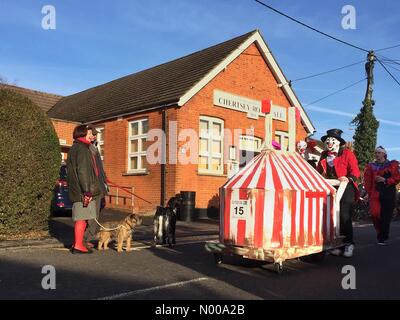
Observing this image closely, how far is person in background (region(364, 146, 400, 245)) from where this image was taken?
10219mm

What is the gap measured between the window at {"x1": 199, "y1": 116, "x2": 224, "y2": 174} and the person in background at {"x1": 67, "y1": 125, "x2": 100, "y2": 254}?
10.6 metres

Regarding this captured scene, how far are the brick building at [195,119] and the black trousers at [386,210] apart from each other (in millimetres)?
8365

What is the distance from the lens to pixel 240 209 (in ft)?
21.6

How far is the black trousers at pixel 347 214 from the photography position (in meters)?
7.95

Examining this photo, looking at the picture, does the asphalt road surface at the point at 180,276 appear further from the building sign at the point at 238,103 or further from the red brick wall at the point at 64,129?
the red brick wall at the point at 64,129

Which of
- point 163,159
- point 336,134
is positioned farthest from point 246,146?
point 336,134

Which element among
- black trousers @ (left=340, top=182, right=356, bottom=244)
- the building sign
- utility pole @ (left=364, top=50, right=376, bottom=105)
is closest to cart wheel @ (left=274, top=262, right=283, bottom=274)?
black trousers @ (left=340, top=182, right=356, bottom=244)

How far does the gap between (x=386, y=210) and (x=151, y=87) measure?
13.0m

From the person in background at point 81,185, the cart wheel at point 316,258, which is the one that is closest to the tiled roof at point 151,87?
the person in background at point 81,185

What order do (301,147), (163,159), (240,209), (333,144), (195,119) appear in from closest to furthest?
(240,209), (333,144), (301,147), (163,159), (195,119)

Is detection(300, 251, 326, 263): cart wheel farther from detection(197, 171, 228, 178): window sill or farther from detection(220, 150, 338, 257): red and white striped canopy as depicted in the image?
detection(197, 171, 228, 178): window sill

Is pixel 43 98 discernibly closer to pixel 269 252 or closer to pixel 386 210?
pixel 386 210

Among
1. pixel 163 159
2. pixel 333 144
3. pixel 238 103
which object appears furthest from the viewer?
pixel 238 103
